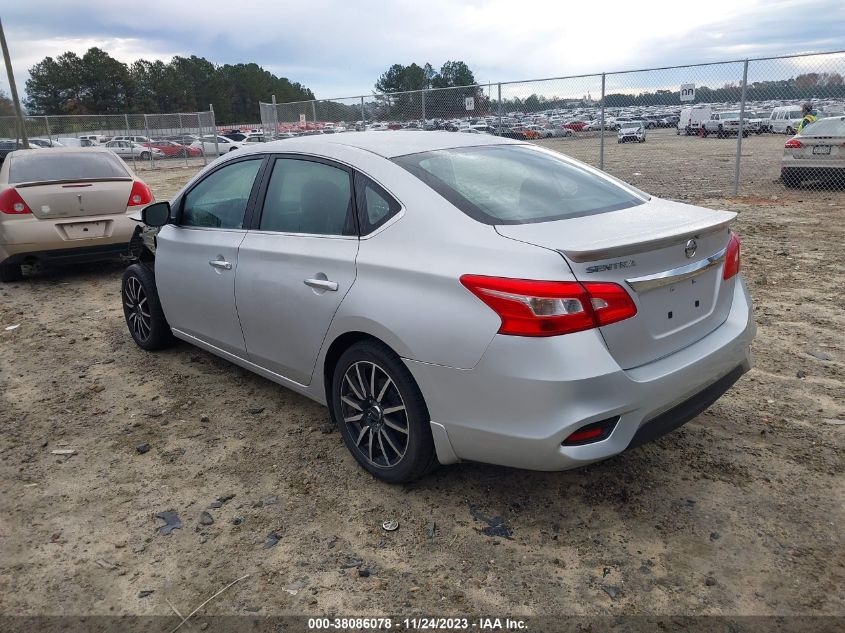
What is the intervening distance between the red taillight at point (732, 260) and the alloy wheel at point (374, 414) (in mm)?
1648

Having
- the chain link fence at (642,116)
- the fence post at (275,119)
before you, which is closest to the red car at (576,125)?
the chain link fence at (642,116)

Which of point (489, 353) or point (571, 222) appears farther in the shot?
point (571, 222)

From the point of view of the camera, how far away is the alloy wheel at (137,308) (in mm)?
5137

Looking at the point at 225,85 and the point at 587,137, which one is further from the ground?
the point at 225,85

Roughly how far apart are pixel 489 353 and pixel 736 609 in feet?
4.11

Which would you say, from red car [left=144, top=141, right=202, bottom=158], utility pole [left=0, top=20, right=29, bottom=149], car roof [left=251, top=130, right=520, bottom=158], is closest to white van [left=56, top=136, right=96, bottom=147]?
red car [left=144, top=141, right=202, bottom=158]

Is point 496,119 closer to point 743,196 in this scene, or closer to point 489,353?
point 743,196

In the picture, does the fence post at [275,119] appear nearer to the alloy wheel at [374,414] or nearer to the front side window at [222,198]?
the front side window at [222,198]

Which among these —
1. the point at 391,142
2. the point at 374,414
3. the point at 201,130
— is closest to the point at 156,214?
the point at 391,142

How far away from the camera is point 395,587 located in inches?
100

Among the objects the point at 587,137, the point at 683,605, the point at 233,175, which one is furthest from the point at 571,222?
the point at 587,137

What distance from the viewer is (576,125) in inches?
580

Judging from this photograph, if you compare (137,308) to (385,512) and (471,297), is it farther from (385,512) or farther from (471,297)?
(471,297)

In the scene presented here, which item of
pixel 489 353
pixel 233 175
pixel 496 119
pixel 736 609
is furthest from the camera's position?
pixel 496 119
